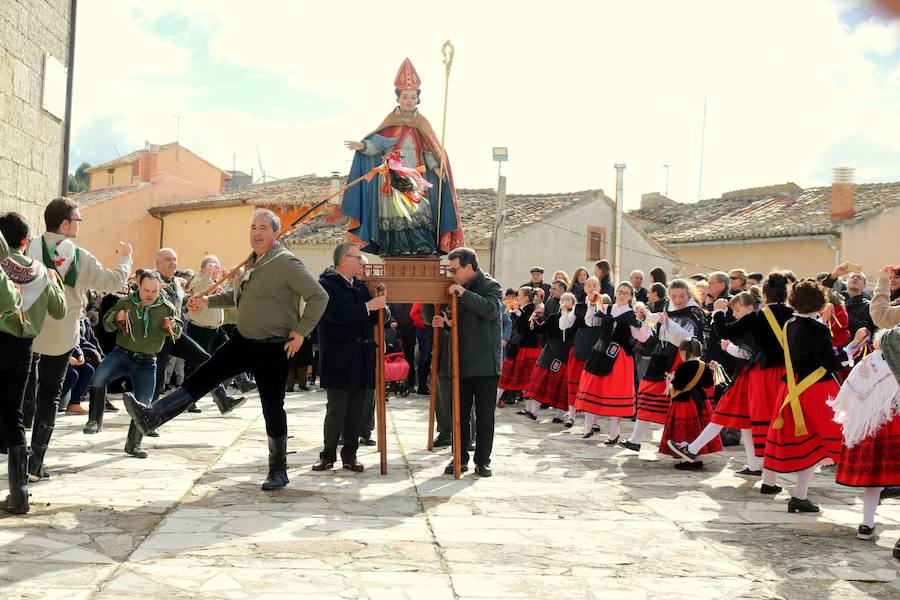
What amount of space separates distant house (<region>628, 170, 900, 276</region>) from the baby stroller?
17388mm

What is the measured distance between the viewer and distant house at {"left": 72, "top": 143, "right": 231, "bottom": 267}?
39.8 meters

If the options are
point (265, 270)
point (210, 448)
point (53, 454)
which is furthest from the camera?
point (210, 448)

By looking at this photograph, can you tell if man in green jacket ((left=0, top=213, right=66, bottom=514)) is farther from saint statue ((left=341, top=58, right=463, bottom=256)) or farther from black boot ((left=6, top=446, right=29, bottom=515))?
saint statue ((left=341, top=58, right=463, bottom=256))

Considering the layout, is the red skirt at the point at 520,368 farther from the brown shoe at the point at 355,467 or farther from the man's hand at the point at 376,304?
the man's hand at the point at 376,304

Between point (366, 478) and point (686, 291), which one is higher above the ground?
point (686, 291)

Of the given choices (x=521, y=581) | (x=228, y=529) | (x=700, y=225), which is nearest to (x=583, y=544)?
(x=521, y=581)

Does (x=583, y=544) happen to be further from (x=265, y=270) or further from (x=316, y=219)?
(x=316, y=219)

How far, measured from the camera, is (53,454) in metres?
8.18

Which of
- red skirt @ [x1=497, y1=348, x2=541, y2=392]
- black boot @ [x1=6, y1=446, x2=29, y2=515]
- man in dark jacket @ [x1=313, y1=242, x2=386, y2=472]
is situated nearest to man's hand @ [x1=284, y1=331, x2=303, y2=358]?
man in dark jacket @ [x1=313, y1=242, x2=386, y2=472]

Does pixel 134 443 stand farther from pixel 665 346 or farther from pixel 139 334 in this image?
pixel 665 346

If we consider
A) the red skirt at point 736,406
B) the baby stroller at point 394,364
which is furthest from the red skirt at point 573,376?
the red skirt at point 736,406

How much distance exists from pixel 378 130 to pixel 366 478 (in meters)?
4.22

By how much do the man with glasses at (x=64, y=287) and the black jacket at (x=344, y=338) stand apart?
5.45ft

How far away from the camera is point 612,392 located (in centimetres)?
1045
